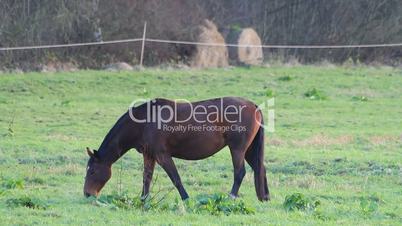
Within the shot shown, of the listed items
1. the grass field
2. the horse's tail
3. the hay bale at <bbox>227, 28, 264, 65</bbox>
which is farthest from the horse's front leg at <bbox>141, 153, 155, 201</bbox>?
the hay bale at <bbox>227, 28, 264, 65</bbox>

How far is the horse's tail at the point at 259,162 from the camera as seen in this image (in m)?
11.2

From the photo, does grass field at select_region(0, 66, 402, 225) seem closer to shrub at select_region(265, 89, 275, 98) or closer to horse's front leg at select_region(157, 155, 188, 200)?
shrub at select_region(265, 89, 275, 98)

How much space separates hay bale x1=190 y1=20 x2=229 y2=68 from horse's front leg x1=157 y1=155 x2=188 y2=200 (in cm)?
1875

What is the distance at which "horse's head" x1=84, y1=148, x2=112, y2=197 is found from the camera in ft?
37.1

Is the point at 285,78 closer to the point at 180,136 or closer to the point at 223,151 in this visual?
the point at 223,151

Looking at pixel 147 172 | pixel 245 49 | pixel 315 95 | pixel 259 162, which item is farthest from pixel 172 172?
pixel 245 49

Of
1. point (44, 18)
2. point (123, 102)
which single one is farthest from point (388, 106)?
point (44, 18)

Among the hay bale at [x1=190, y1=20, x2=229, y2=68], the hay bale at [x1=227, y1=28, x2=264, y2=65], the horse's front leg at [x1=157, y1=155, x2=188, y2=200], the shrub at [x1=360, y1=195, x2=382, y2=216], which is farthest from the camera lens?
the hay bale at [x1=227, y1=28, x2=264, y2=65]

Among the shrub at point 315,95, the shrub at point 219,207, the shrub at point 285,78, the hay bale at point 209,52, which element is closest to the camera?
the shrub at point 219,207

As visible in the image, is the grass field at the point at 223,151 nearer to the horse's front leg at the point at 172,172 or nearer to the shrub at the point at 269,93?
the shrub at the point at 269,93

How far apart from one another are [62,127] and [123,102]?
4496mm

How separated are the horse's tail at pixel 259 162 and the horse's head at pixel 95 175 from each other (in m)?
1.95

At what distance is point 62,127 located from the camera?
60.9ft

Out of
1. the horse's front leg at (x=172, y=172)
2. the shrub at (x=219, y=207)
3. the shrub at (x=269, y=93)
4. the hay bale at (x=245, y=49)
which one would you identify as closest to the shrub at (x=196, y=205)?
the shrub at (x=219, y=207)
